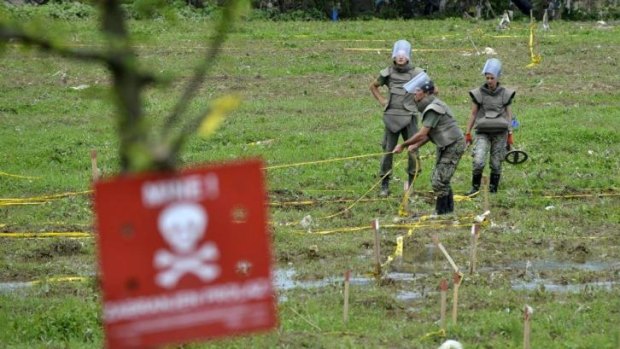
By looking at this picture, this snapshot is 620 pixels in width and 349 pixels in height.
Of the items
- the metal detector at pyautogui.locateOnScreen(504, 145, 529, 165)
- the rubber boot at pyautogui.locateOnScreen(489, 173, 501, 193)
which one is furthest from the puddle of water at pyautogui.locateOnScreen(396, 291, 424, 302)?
the metal detector at pyautogui.locateOnScreen(504, 145, 529, 165)

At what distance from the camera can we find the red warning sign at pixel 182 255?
4.17m

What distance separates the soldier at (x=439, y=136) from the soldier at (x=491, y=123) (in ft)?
3.65

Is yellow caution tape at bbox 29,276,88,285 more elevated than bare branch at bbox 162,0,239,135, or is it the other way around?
bare branch at bbox 162,0,239,135

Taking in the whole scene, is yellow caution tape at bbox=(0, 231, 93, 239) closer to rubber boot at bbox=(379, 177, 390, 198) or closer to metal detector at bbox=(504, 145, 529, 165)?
rubber boot at bbox=(379, 177, 390, 198)

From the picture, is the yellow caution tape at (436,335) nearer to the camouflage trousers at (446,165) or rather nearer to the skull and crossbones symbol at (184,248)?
the camouflage trousers at (446,165)

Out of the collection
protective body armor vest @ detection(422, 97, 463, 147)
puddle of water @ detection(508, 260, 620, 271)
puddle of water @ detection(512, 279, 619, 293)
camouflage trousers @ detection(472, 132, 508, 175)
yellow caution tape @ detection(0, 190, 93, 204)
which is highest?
protective body armor vest @ detection(422, 97, 463, 147)

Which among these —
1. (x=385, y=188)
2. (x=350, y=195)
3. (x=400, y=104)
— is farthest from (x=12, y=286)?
(x=400, y=104)

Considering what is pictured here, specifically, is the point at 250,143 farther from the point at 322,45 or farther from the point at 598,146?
the point at 322,45

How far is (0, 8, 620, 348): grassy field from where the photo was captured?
9961mm

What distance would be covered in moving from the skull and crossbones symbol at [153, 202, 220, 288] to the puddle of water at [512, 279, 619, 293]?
7.35m

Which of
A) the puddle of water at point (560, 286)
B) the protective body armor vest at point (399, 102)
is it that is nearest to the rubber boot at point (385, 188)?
the protective body armor vest at point (399, 102)

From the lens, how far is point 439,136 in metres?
14.7

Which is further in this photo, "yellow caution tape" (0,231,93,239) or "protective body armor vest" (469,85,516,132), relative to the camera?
"protective body armor vest" (469,85,516,132)

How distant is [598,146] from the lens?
1911cm
